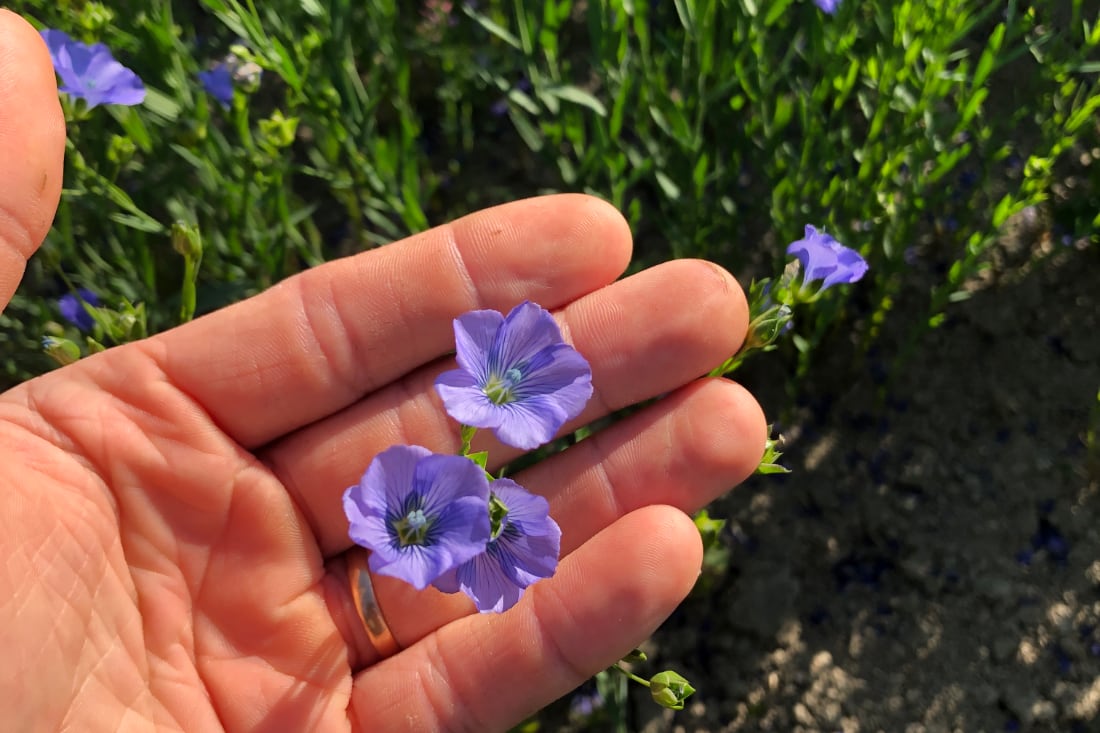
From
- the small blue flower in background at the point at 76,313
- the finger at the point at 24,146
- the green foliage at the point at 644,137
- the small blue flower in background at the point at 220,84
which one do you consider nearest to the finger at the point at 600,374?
the green foliage at the point at 644,137

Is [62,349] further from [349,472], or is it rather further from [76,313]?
[349,472]

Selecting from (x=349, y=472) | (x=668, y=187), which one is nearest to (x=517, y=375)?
(x=349, y=472)

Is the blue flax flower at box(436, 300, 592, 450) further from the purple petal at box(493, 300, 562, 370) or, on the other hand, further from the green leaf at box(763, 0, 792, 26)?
the green leaf at box(763, 0, 792, 26)

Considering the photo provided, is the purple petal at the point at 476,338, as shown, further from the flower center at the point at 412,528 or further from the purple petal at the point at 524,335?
the flower center at the point at 412,528

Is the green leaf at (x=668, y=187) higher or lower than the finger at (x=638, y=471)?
higher

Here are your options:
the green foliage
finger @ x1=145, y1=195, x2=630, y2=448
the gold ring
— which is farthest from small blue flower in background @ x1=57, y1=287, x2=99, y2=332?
the gold ring
